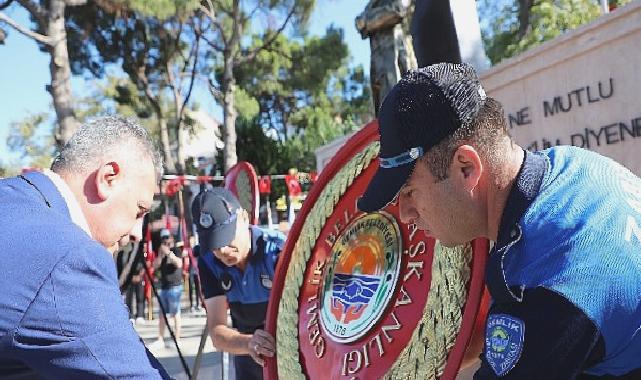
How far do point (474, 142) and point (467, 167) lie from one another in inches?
1.9

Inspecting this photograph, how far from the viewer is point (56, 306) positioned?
131cm

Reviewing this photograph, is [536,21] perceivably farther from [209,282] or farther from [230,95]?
[209,282]

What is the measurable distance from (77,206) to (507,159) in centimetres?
104

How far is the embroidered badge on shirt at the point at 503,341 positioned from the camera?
3.29 feet

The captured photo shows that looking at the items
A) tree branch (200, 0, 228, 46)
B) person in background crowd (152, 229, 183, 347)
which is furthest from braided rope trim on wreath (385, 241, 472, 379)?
tree branch (200, 0, 228, 46)

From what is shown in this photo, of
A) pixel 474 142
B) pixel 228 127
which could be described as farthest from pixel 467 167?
pixel 228 127

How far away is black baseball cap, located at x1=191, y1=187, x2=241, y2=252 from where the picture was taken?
2865mm

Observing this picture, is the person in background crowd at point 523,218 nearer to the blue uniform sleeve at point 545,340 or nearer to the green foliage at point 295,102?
the blue uniform sleeve at point 545,340

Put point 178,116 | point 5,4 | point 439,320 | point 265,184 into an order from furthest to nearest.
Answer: point 178,116, point 265,184, point 5,4, point 439,320

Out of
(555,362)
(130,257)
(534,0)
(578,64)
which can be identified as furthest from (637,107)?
(534,0)

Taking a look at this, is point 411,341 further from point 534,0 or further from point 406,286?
point 534,0

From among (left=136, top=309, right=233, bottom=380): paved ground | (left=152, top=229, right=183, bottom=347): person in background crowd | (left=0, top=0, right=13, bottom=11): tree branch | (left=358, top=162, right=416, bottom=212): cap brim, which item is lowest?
Answer: (left=136, top=309, right=233, bottom=380): paved ground

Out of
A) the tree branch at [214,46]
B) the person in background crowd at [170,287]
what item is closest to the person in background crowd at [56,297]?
the person in background crowd at [170,287]

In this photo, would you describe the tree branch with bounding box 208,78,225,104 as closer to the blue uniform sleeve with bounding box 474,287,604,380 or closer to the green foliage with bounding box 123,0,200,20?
the green foliage with bounding box 123,0,200,20
